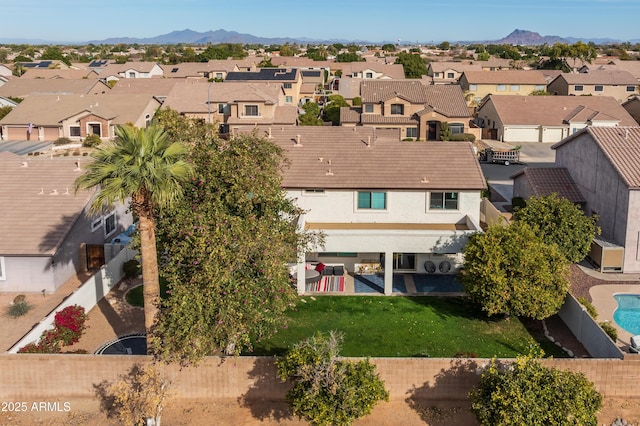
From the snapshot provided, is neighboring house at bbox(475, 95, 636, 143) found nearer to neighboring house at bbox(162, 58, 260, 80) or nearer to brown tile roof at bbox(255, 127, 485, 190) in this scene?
brown tile roof at bbox(255, 127, 485, 190)

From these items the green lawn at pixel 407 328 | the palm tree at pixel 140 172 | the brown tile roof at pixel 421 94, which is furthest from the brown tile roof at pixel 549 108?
the palm tree at pixel 140 172

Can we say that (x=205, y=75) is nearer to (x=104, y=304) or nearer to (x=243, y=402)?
(x=104, y=304)

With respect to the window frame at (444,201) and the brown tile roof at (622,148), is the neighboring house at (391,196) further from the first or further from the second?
the brown tile roof at (622,148)

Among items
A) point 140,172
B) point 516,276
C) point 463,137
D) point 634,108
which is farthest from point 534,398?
point 634,108

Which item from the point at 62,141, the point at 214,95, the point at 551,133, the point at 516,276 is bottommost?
the point at 516,276

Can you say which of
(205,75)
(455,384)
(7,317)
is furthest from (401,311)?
(205,75)

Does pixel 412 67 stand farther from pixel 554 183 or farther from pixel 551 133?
pixel 554 183

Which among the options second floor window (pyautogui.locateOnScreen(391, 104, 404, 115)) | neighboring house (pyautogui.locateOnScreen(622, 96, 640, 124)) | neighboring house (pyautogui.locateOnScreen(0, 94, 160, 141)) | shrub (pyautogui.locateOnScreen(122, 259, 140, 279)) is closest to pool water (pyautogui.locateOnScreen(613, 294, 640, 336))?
shrub (pyautogui.locateOnScreen(122, 259, 140, 279))
